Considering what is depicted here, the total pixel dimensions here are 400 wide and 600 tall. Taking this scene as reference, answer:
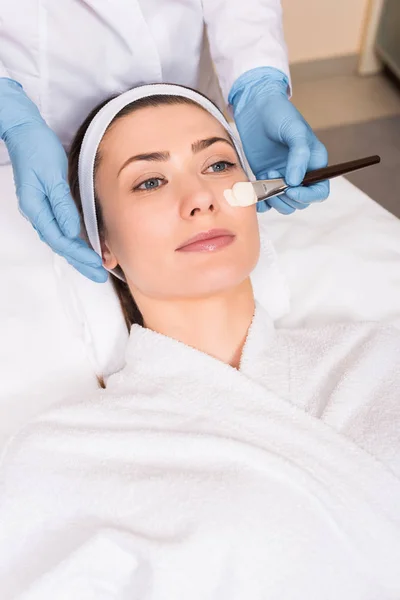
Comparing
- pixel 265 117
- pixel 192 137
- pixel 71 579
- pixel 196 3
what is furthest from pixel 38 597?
pixel 196 3

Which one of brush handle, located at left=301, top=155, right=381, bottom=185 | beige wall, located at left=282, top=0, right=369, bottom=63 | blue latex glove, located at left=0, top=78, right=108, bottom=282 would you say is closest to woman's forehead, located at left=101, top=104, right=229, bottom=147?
blue latex glove, located at left=0, top=78, right=108, bottom=282

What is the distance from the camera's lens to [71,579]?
2.96ft

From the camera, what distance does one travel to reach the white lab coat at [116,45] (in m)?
1.26

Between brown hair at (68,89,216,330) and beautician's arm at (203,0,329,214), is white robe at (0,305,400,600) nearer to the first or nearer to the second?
brown hair at (68,89,216,330)

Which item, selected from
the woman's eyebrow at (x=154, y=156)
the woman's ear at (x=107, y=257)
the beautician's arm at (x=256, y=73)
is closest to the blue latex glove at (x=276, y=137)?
the beautician's arm at (x=256, y=73)

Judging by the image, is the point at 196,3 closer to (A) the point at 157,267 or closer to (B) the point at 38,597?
(A) the point at 157,267

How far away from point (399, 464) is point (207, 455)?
0.99 feet

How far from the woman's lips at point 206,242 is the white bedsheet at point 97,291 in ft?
1.00

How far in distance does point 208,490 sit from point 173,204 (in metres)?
0.48

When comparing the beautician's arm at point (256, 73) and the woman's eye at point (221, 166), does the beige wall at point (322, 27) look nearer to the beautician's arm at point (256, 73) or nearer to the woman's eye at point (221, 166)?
the beautician's arm at point (256, 73)

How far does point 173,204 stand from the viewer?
110cm

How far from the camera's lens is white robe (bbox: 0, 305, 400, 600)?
0.90 m

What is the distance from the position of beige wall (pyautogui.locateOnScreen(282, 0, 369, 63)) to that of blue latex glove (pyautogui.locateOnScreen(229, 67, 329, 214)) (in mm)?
1762

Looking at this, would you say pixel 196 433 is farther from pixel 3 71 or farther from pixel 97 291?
pixel 3 71
